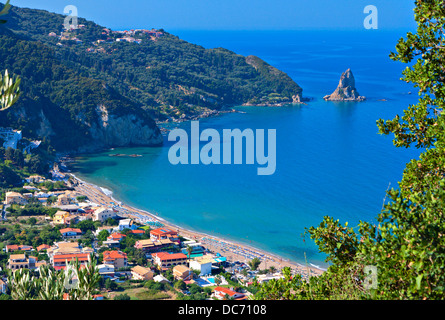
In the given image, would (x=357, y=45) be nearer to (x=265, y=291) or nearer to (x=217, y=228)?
(x=217, y=228)

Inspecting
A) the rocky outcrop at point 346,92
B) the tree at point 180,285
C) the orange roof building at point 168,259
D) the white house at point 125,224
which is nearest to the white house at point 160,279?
the tree at point 180,285

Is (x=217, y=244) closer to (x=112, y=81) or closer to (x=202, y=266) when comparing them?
(x=202, y=266)

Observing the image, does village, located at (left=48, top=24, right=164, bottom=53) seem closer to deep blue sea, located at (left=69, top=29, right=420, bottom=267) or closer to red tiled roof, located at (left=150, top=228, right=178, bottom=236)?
deep blue sea, located at (left=69, top=29, right=420, bottom=267)

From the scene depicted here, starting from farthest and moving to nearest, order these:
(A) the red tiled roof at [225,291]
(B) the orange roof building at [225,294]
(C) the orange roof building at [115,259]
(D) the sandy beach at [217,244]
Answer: (D) the sandy beach at [217,244] → (C) the orange roof building at [115,259] → (A) the red tiled roof at [225,291] → (B) the orange roof building at [225,294]

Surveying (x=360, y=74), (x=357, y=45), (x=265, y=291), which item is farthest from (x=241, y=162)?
(x=357, y=45)

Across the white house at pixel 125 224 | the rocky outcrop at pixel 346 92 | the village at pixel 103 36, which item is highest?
the village at pixel 103 36

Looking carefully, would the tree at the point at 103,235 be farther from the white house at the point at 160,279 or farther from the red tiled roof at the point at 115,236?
the white house at the point at 160,279
